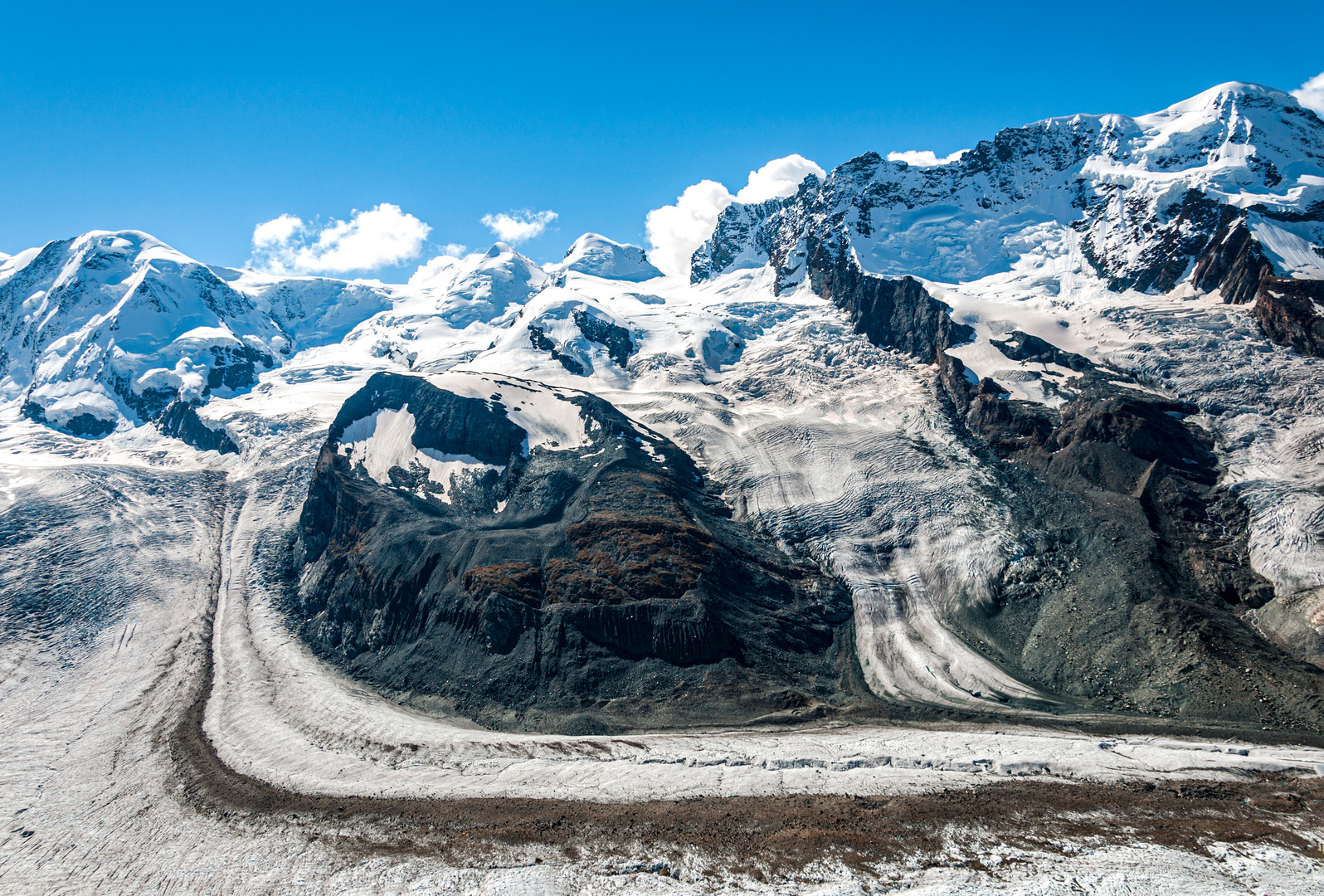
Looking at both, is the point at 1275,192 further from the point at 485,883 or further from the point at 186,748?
the point at 186,748

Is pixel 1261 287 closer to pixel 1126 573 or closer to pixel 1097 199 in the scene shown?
pixel 1097 199

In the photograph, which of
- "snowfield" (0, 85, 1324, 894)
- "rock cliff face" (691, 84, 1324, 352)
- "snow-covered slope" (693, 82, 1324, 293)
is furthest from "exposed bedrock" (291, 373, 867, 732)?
"snow-covered slope" (693, 82, 1324, 293)

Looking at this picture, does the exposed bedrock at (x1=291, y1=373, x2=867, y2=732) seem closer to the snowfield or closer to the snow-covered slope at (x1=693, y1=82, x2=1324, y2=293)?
the snowfield

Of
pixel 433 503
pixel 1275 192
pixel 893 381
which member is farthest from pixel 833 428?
pixel 1275 192

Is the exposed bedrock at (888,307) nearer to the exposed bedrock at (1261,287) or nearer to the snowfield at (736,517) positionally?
the snowfield at (736,517)

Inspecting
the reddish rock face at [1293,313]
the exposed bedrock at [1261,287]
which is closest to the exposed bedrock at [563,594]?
the reddish rock face at [1293,313]

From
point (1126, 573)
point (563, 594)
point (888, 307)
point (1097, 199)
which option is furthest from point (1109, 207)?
point (563, 594)
